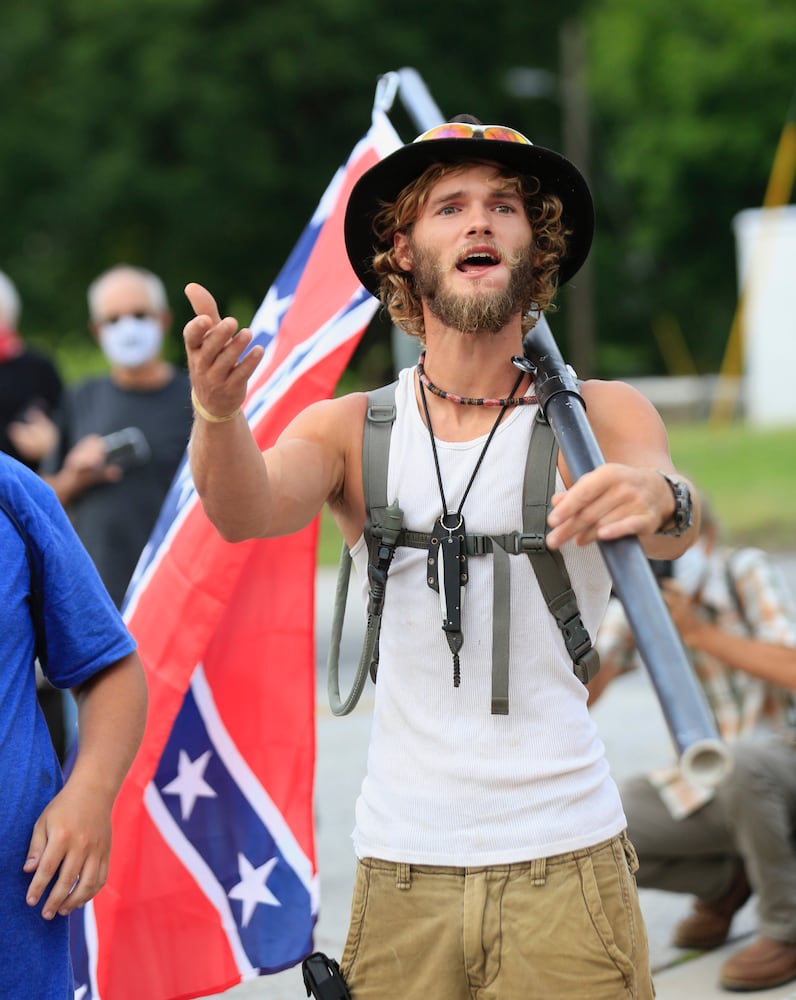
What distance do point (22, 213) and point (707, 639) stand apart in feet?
98.7

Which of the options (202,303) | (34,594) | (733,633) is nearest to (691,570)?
A: (733,633)

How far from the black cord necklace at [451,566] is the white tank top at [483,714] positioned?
0.06 feet

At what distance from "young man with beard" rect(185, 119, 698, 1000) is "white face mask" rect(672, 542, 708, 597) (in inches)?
67.0

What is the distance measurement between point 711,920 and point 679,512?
268 cm

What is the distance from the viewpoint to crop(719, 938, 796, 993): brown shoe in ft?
13.9

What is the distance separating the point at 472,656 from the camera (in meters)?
2.56

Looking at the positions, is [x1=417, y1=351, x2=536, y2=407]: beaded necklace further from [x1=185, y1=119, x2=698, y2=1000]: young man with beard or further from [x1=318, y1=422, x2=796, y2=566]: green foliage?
[x1=318, y1=422, x2=796, y2=566]: green foliage

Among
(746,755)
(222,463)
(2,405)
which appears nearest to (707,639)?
(746,755)

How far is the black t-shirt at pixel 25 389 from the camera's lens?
6.27 metres

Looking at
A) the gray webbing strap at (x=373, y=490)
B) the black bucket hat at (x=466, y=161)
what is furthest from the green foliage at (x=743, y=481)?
the gray webbing strap at (x=373, y=490)

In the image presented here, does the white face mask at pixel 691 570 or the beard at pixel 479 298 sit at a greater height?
the beard at pixel 479 298

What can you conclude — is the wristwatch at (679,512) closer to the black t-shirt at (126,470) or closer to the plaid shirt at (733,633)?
the plaid shirt at (733,633)

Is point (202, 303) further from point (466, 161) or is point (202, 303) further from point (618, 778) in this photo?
point (618, 778)

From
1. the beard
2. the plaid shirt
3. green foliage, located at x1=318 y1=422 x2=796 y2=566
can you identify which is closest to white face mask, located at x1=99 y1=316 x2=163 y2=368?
the plaid shirt
